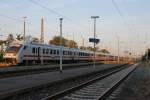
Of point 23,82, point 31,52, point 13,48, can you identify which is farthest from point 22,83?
point 31,52

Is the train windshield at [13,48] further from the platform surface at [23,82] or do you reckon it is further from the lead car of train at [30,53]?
the platform surface at [23,82]

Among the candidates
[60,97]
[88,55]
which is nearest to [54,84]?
[60,97]

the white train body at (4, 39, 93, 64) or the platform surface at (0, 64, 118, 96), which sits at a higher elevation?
the white train body at (4, 39, 93, 64)

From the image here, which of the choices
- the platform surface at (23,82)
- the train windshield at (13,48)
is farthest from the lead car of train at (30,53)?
the platform surface at (23,82)

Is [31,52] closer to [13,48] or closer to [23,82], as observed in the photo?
[13,48]

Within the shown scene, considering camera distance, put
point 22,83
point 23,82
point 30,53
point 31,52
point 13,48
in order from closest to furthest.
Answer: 1. point 22,83
2. point 23,82
3. point 13,48
4. point 30,53
5. point 31,52

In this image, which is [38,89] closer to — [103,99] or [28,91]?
[28,91]

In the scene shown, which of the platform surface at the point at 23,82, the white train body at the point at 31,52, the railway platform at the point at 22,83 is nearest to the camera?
the railway platform at the point at 22,83

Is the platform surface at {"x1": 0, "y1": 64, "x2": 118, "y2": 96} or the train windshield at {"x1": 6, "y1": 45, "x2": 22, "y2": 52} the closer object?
the platform surface at {"x1": 0, "y1": 64, "x2": 118, "y2": 96}

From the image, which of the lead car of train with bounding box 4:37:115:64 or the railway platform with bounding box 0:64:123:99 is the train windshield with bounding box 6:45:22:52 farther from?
the railway platform with bounding box 0:64:123:99

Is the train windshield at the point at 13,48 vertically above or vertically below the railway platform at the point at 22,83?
above

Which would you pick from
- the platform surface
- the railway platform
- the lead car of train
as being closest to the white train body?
the lead car of train

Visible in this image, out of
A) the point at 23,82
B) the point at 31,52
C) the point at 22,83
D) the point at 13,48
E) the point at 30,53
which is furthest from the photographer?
the point at 31,52

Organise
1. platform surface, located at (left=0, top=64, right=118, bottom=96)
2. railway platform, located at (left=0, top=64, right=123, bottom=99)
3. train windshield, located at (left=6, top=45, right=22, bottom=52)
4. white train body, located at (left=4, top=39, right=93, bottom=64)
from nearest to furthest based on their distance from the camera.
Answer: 1. railway platform, located at (left=0, top=64, right=123, bottom=99)
2. platform surface, located at (left=0, top=64, right=118, bottom=96)
3. white train body, located at (left=4, top=39, right=93, bottom=64)
4. train windshield, located at (left=6, top=45, right=22, bottom=52)
